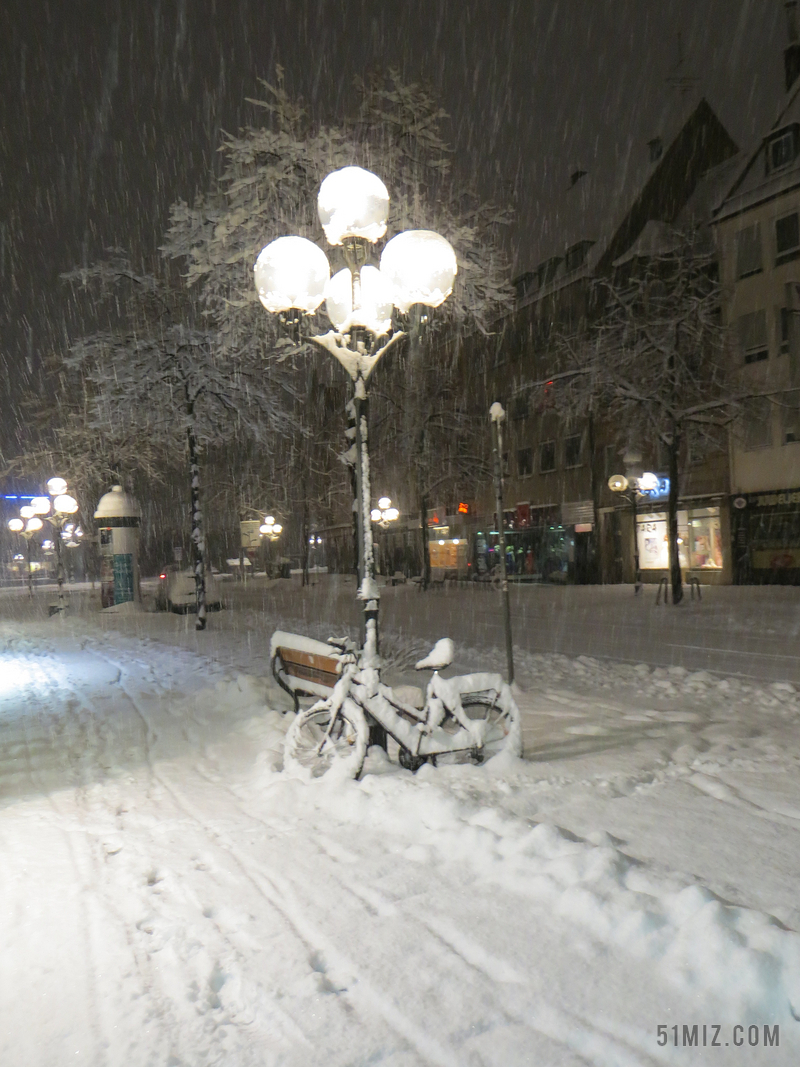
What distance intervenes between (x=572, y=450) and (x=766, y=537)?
1100cm

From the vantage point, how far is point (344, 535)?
2292 inches

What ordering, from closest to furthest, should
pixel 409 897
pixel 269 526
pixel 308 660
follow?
pixel 409 897
pixel 308 660
pixel 269 526

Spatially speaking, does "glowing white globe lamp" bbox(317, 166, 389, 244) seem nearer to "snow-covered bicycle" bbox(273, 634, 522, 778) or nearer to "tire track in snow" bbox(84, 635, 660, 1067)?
"snow-covered bicycle" bbox(273, 634, 522, 778)

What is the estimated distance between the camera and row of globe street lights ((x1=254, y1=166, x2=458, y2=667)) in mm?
6676

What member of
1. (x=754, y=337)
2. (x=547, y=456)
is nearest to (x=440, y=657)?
(x=754, y=337)

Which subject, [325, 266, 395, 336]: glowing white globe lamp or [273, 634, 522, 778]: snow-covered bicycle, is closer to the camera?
[273, 634, 522, 778]: snow-covered bicycle

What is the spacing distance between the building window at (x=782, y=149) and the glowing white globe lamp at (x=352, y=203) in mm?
24378

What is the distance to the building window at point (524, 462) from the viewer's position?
127ft

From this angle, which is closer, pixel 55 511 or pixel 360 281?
pixel 360 281

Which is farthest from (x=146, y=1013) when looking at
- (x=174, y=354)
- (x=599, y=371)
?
(x=599, y=371)

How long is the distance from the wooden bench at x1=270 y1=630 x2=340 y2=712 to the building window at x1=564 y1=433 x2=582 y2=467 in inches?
1119

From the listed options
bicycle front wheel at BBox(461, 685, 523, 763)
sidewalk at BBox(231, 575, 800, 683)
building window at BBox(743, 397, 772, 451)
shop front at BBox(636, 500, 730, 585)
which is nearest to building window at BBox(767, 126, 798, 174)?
building window at BBox(743, 397, 772, 451)

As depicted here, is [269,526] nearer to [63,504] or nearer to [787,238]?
[63,504]

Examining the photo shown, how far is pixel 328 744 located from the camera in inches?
261
